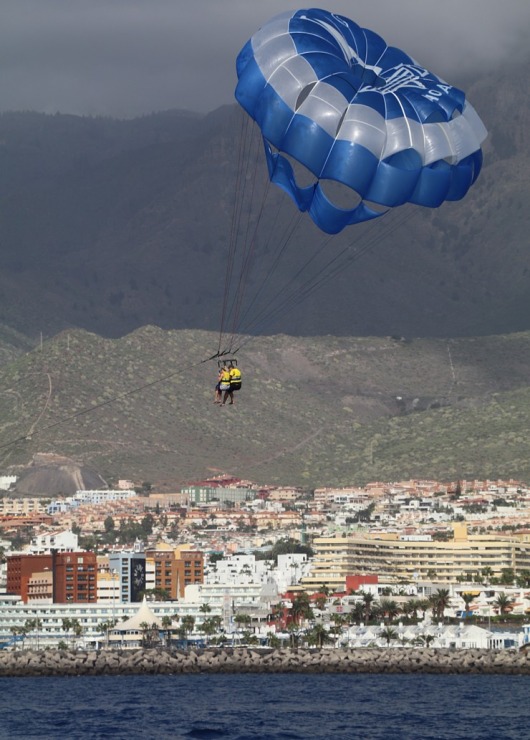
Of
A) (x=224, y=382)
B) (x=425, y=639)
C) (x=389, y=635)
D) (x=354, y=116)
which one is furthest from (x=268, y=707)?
(x=389, y=635)

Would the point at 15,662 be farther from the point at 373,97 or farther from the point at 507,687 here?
the point at 373,97

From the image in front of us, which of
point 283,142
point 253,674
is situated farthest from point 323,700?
point 283,142

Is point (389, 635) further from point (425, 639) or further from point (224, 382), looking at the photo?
point (224, 382)

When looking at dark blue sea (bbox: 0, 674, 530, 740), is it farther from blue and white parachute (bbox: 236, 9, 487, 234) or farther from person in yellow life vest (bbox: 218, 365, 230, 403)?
blue and white parachute (bbox: 236, 9, 487, 234)

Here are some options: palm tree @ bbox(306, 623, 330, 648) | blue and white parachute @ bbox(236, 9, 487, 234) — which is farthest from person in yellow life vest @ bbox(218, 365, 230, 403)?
palm tree @ bbox(306, 623, 330, 648)

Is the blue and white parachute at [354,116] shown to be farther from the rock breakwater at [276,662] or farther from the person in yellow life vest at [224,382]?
the rock breakwater at [276,662]
